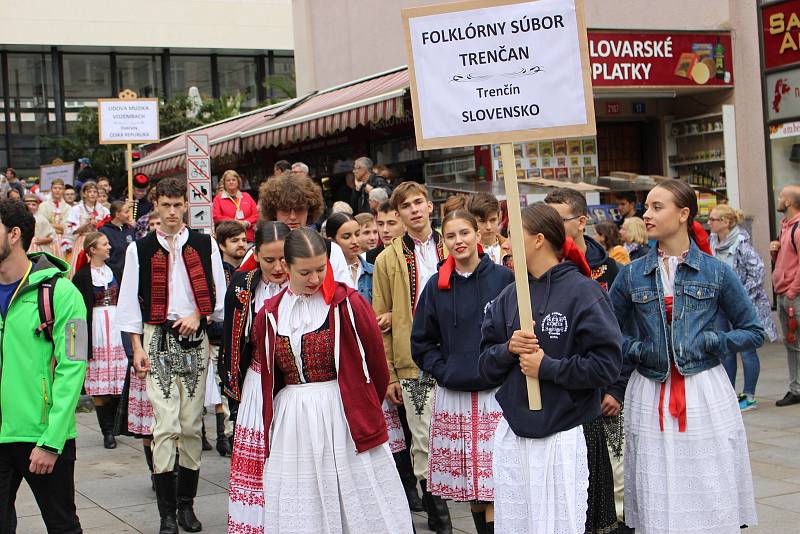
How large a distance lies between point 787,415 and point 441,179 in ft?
24.0

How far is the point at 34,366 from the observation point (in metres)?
5.19

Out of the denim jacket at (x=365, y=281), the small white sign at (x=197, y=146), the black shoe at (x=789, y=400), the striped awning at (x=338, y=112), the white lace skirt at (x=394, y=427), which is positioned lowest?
the black shoe at (x=789, y=400)

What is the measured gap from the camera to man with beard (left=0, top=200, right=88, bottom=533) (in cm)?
515

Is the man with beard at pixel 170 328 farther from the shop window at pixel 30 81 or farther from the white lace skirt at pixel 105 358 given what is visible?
the shop window at pixel 30 81

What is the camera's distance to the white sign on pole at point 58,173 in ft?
78.0

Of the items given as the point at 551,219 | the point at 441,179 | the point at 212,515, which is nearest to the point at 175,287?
the point at 212,515

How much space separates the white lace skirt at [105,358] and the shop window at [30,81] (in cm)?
3683

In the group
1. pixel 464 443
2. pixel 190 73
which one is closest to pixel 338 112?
pixel 464 443

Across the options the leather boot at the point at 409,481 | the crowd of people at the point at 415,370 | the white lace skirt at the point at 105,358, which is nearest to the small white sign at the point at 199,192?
the white lace skirt at the point at 105,358

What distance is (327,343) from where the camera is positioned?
207 inches

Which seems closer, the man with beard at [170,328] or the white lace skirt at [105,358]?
the man with beard at [170,328]

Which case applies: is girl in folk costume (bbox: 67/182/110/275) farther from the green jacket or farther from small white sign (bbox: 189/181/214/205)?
the green jacket

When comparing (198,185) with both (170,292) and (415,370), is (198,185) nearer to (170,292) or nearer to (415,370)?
(170,292)

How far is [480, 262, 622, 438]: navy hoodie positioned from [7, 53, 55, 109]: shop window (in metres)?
43.7
